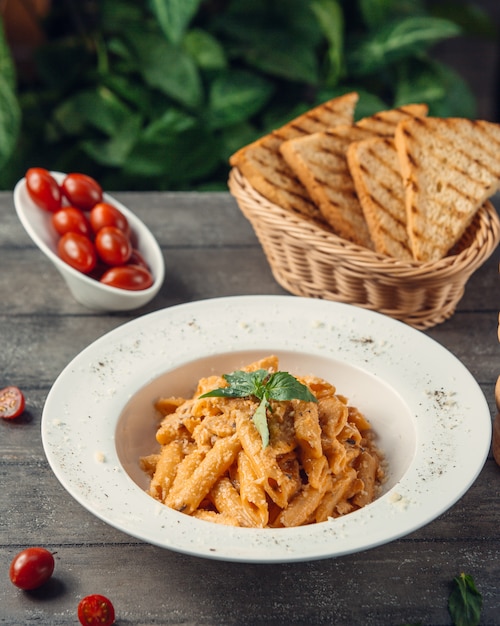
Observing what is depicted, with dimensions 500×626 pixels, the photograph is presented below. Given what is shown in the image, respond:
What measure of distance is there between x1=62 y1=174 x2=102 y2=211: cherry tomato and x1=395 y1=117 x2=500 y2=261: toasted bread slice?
933 millimetres

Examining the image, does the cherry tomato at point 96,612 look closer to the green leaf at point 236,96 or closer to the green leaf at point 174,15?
the green leaf at point 174,15

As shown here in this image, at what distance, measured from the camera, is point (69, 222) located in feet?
7.52

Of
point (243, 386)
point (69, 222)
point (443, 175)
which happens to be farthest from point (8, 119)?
point (243, 386)

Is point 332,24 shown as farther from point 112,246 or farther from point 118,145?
point 112,246

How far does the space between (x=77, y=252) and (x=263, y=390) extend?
91 centimetres

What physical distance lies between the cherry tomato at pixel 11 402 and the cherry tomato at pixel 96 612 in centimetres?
61

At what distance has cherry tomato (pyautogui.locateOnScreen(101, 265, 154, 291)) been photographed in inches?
86.5

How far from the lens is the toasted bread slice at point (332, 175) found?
227 cm

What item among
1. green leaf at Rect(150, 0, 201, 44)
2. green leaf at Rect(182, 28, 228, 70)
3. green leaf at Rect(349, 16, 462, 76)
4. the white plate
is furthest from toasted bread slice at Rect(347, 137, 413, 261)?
green leaf at Rect(182, 28, 228, 70)

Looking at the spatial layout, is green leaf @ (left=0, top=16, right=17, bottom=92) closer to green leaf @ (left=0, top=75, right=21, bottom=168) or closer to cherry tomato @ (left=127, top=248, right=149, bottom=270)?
green leaf @ (left=0, top=75, right=21, bottom=168)

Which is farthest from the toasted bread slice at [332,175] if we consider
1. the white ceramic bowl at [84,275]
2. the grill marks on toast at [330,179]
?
the white ceramic bowl at [84,275]

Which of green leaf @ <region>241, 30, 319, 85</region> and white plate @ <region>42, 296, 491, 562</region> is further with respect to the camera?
green leaf @ <region>241, 30, 319, 85</region>

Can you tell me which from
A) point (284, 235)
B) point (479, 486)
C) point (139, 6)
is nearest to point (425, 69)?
point (139, 6)

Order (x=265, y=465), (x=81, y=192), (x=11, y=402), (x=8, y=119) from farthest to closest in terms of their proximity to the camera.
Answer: (x=8, y=119) < (x=81, y=192) < (x=11, y=402) < (x=265, y=465)
